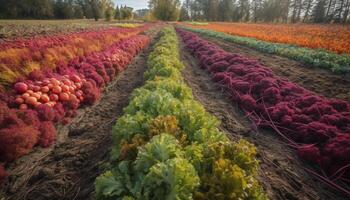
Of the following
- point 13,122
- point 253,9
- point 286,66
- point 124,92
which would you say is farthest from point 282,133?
point 253,9

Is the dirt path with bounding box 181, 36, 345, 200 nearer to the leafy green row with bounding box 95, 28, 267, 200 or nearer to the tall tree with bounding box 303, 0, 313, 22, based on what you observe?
the leafy green row with bounding box 95, 28, 267, 200

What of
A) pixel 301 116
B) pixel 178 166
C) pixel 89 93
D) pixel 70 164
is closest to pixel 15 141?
pixel 70 164

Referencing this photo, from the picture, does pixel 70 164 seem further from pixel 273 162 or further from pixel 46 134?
pixel 273 162

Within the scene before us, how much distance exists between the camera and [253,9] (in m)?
76.7

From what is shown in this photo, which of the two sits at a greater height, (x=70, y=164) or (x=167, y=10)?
(x=167, y=10)

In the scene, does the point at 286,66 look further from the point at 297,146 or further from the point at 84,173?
the point at 84,173

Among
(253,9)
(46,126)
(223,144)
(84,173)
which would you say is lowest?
(84,173)

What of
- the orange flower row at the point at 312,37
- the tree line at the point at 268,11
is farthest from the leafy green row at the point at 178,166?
the tree line at the point at 268,11

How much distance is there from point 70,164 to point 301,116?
4846 mm

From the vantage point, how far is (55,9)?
55.0 m

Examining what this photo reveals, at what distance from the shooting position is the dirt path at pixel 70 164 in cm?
317

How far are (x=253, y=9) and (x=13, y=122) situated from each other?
8593 centimetres

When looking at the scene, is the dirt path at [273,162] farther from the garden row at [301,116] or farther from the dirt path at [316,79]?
the dirt path at [316,79]

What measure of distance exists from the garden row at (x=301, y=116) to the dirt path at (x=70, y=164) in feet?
11.9
